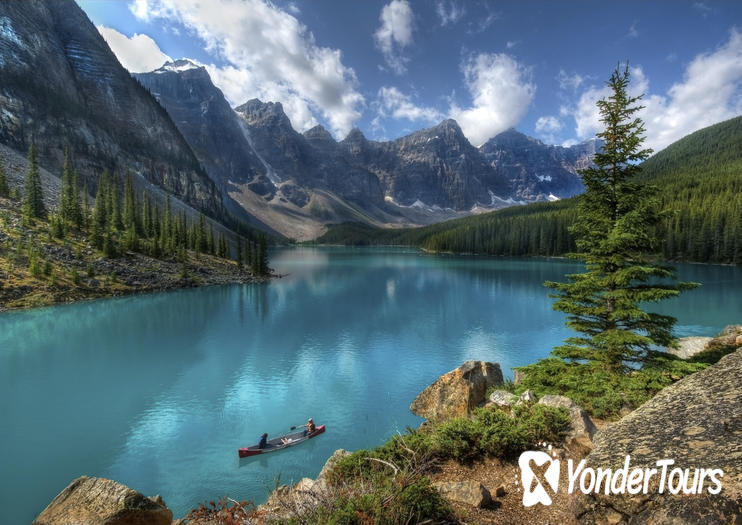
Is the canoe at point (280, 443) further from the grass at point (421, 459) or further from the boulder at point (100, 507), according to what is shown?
the grass at point (421, 459)

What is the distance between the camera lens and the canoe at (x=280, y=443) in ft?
59.8

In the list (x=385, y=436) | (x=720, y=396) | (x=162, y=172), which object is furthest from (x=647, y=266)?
(x=162, y=172)

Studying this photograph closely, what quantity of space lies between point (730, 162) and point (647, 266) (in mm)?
250493

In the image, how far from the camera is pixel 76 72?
163750mm

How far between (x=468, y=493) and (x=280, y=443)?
14724 millimetres

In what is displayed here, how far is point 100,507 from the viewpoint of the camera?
305 inches

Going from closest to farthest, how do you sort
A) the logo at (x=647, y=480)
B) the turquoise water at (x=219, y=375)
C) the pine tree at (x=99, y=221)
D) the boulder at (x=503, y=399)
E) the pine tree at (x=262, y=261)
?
the logo at (x=647, y=480)
the boulder at (x=503, y=399)
the turquoise water at (x=219, y=375)
the pine tree at (x=99, y=221)
the pine tree at (x=262, y=261)

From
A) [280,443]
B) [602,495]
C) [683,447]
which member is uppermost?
[683,447]

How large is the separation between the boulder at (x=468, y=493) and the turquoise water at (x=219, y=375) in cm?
997

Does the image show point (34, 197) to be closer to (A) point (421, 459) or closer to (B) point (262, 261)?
(B) point (262, 261)

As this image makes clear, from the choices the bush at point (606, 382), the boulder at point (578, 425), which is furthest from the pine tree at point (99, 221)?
the boulder at point (578, 425)

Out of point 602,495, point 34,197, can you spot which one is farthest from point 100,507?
point 34,197

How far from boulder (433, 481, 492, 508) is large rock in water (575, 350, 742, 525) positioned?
238 cm

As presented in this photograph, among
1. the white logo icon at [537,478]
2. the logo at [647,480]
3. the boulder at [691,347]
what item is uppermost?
the logo at [647,480]
